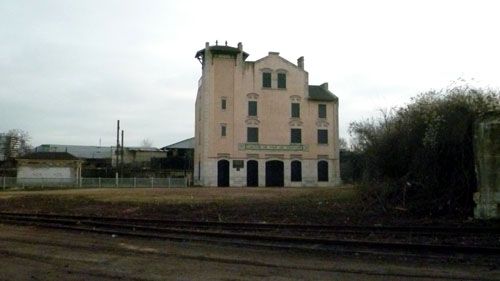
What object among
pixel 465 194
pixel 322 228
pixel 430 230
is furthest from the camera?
pixel 465 194

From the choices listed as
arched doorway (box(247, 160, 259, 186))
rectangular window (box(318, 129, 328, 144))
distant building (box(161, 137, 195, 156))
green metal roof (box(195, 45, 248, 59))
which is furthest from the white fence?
distant building (box(161, 137, 195, 156))

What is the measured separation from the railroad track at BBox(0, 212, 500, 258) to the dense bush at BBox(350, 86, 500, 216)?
353cm

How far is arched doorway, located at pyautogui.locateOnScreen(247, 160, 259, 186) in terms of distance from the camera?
50.3 m

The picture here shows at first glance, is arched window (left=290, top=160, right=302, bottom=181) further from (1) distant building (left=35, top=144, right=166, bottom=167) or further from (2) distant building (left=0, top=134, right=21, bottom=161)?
(2) distant building (left=0, top=134, right=21, bottom=161)

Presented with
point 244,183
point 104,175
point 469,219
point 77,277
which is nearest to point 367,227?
point 469,219

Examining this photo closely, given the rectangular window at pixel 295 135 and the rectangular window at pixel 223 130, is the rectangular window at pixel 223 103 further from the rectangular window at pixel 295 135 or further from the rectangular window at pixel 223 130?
the rectangular window at pixel 295 135

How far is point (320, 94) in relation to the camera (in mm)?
54250

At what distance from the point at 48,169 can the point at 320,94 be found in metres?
28.3

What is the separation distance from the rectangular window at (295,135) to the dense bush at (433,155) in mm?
31583

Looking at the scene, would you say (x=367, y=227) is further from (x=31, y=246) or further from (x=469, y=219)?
(x=31, y=246)

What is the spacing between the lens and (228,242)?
505 inches

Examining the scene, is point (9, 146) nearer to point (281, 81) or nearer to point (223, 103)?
point (223, 103)

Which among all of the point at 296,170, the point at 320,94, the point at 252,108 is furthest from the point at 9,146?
the point at 320,94

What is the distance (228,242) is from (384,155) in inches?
390
